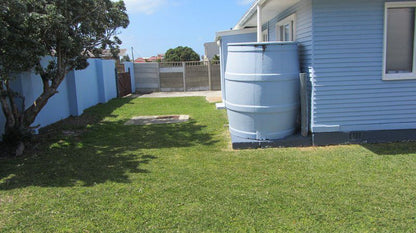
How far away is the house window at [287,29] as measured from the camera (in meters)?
7.42

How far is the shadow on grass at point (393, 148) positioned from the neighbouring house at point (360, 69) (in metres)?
0.16

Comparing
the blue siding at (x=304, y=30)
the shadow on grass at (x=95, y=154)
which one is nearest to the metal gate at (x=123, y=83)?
the shadow on grass at (x=95, y=154)

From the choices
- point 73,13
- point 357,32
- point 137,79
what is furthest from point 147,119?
point 137,79

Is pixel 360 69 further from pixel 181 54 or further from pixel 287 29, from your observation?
pixel 181 54

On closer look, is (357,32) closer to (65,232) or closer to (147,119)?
(65,232)

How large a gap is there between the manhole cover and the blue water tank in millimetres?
3571

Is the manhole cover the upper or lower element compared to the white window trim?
lower

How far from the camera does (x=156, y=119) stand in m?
10.2

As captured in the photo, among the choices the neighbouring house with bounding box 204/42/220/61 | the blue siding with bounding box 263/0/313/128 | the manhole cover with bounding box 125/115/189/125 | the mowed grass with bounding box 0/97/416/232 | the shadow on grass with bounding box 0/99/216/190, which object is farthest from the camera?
the neighbouring house with bounding box 204/42/220/61

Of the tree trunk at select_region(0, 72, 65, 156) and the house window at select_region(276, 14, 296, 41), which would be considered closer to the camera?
the tree trunk at select_region(0, 72, 65, 156)

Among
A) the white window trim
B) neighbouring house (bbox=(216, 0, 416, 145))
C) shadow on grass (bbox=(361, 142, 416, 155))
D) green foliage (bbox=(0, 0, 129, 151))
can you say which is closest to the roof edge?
green foliage (bbox=(0, 0, 129, 151))

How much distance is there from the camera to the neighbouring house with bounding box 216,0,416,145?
6066 millimetres

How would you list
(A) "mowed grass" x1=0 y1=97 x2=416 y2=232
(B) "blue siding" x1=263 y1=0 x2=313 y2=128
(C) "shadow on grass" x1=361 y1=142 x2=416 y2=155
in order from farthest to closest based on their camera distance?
1. (B) "blue siding" x1=263 y1=0 x2=313 y2=128
2. (C) "shadow on grass" x1=361 y1=142 x2=416 y2=155
3. (A) "mowed grass" x1=0 y1=97 x2=416 y2=232

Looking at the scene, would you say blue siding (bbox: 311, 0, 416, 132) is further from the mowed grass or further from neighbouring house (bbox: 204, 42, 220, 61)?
neighbouring house (bbox: 204, 42, 220, 61)
